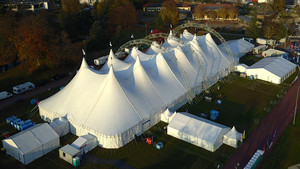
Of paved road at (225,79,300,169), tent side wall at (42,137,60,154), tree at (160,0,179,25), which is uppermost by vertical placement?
tree at (160,0,179,25)

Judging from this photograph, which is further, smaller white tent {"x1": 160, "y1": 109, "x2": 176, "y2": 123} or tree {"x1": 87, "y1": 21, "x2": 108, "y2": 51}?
tree {"x1": 87, "y1": 21, "x2": 108, "y2": 51}

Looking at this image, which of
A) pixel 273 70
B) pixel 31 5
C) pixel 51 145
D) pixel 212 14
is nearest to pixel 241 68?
pixel 273 70

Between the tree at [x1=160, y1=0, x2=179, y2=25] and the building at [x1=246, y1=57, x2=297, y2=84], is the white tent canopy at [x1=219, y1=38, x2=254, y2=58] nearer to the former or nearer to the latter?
the building at [x1=246, y1=57, x2=297, y2=84]

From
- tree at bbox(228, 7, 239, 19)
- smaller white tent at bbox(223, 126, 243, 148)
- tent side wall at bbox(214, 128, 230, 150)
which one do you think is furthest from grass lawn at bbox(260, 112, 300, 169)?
tree at bbox(228, 7, 239, 19)

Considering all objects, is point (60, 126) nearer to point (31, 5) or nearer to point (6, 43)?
point (6, 43)

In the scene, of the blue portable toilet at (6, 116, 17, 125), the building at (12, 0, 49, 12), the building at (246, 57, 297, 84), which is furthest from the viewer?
the building at (12, 0, 49, 12)

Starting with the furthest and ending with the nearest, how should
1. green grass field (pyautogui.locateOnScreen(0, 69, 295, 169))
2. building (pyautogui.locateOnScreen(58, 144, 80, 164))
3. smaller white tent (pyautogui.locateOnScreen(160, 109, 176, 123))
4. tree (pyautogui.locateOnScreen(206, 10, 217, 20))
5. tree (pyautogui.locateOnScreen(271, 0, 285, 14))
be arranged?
tree (pyautogui.locateOnScreen(271, 0, 285, 14)) → tree (pyautogui.locateOnScreen(206, 10, 217, 20)) → smaller white tent (pyautogui.locateOnScreen(160, 109, 176, 123)) → green grass field (pyautogui.locateOnScreen(0, 69, 295, 169)) → building (pyautogui.locateOnScreen(58, 144, 80, 164))

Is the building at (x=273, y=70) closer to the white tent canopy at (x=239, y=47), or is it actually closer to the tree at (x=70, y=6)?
the white tent canopy at (x=239, y=47)
